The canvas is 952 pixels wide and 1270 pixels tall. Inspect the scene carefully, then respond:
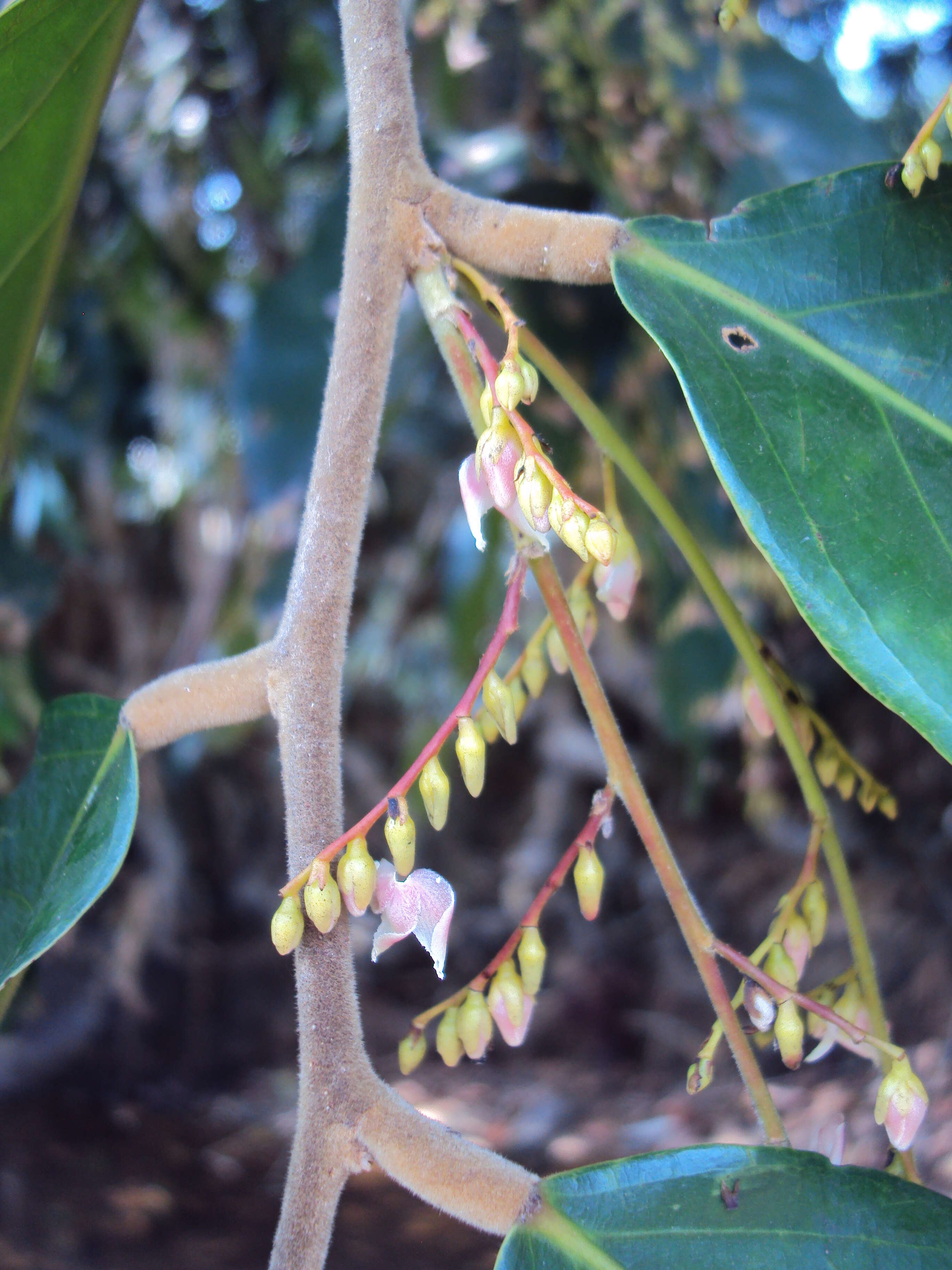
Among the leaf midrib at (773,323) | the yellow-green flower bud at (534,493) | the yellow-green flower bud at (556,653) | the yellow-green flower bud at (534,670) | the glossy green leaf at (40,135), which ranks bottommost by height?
the yellow-green flower bud at (534,670)

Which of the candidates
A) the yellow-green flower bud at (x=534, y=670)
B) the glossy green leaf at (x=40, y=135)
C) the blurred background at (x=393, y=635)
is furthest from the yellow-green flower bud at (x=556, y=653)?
the blurred background at (x=393, y=635)

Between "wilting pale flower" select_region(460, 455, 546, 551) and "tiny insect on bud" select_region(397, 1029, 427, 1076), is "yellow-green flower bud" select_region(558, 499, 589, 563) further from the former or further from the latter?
"tiny insect on bud" select_region(397, 1029, 427, 1076)

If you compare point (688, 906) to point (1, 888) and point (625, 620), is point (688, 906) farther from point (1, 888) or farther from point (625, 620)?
point (625, 620)

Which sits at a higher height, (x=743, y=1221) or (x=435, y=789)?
(x=435, y=789)

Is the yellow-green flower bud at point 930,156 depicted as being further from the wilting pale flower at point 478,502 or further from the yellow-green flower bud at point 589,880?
the yellow-green flower bud at point 589,880

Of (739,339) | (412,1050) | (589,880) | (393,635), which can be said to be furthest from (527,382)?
(393,635)

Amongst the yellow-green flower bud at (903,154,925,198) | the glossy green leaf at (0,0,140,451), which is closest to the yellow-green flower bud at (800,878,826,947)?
the yellow-green flower bud at (903,154,925,198)

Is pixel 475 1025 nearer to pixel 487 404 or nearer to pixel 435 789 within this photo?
pixel 435 789
